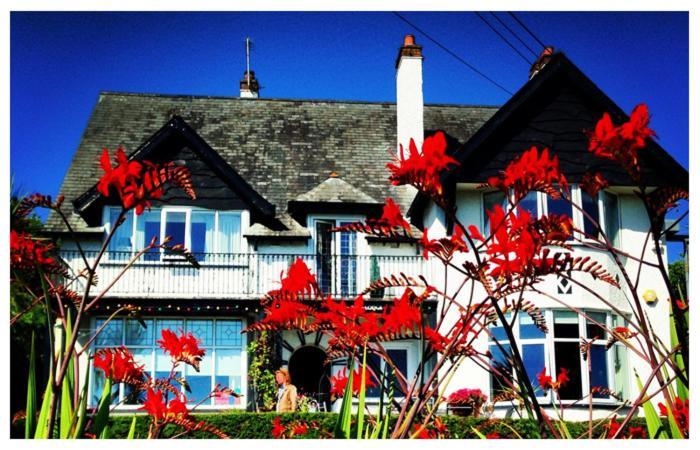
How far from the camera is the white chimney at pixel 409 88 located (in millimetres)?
14870

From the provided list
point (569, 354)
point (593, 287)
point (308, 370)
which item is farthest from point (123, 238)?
point (593, 287)

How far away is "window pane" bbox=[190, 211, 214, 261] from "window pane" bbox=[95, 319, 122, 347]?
173 centimetres

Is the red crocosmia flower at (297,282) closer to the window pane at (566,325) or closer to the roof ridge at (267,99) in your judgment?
the window pane at (566,325)

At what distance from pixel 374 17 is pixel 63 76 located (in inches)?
68.7

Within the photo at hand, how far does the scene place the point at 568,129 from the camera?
1238cm

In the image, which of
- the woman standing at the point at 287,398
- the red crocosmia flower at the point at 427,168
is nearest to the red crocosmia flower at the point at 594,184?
the red crocosmia flower at the point at 427,168

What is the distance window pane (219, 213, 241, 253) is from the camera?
1379 cm

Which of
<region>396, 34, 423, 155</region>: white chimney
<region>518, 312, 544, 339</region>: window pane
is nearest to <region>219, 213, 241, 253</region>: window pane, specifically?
<region>396, 34, 423, 155</region>: white chimney

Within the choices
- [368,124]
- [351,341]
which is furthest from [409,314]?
[368,124]

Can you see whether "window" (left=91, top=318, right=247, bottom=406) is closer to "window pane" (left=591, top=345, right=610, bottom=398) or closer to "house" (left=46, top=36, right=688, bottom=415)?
"house" (left=46, top=36, right=688, bottom=415)

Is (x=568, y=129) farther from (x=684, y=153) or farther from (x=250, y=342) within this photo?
(x=684, y=153)

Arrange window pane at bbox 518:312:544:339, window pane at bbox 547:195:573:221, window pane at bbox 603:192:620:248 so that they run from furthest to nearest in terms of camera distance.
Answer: window pane at bbox 603:192:620:248 → window pane at bbox 547:195:573:221 → window pane at bbox 518:312:544:339

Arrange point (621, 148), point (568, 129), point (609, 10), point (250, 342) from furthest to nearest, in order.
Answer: point (250, 342) → point (568, 129) → point (609, 10) → point (621, 148)

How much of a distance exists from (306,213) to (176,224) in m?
2.19
